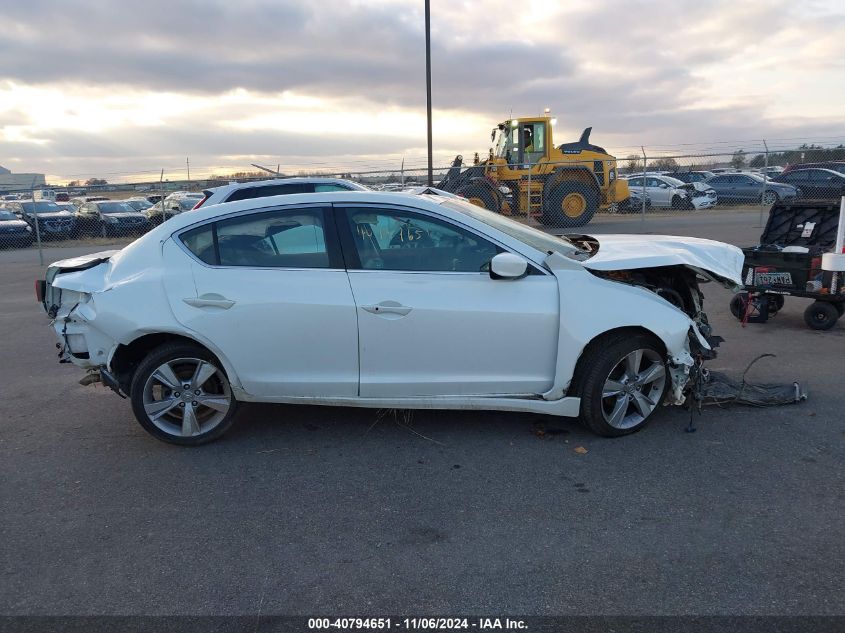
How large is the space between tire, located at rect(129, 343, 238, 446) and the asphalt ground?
0.15 metres

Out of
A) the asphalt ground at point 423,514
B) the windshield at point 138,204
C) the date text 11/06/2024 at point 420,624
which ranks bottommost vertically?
the date text 11/06/2024 at point 420,624

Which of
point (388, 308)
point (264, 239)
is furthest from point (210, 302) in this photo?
point (388, 308)

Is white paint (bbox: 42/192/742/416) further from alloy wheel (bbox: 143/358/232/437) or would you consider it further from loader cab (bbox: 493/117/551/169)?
loader cab (bbox: 493/117/551/169)

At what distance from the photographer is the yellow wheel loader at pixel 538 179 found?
19.8m

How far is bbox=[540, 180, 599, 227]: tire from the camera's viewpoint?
20062 mm

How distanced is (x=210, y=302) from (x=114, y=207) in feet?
70.6

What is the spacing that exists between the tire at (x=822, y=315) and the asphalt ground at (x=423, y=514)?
222cm

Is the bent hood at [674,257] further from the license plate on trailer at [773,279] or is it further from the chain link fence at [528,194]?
the chain link fence at [528,194]

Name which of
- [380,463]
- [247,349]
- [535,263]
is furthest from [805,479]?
[247,349]

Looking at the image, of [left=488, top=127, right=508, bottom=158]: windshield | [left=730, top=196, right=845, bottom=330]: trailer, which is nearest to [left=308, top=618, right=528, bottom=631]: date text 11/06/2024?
[left=730, top=196, right=845, bottom=330]: trailer

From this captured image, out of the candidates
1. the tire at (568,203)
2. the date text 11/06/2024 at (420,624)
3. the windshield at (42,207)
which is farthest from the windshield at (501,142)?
the date text 11/06/2024 at (420,624)

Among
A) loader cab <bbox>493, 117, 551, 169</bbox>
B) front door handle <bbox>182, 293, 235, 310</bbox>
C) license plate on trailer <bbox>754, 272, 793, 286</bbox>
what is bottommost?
license plate on trailer <bbox>754, 272, 793, 286</bbox>

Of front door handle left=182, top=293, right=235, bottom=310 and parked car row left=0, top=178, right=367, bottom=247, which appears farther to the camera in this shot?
parked car row left=0, top=178, right=367, bottom=247

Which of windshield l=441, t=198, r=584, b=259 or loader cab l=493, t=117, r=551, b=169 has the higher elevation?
loader cab l=493, t=117, r=551, b=169
